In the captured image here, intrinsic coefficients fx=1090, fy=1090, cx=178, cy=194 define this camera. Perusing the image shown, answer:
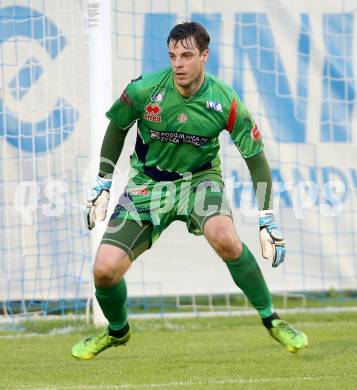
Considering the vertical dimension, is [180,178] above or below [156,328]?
above

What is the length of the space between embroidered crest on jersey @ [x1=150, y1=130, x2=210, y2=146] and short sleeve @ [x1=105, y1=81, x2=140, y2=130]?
0.17m

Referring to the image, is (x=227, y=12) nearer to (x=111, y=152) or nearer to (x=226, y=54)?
(x=226, y=54)

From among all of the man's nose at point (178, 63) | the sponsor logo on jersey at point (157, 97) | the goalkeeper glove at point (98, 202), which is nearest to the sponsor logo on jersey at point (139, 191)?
the goalkeeper glove at point (98, 202)

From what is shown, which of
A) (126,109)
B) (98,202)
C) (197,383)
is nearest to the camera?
(197,383)

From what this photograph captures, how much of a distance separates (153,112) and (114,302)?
118 centimetres

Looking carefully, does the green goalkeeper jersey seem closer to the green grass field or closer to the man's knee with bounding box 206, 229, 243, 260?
the man's knee with bounding box 206, 229, 243, 260

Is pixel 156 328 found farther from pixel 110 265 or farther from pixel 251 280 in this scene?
pixel 110 265

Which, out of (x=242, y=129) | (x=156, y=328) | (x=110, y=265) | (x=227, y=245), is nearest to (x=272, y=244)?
(x=227, y=245)

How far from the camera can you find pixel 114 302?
662cm

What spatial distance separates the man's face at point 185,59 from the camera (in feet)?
20.8

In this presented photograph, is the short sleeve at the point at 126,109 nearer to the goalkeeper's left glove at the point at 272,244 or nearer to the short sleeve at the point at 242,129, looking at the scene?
the short sleeve at the point at 242,129

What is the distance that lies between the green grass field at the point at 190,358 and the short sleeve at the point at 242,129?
136 centimetres

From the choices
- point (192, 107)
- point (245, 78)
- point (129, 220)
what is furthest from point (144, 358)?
point (245, 78)

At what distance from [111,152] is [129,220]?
0.46m
